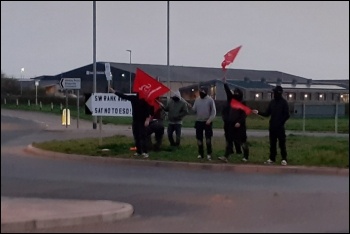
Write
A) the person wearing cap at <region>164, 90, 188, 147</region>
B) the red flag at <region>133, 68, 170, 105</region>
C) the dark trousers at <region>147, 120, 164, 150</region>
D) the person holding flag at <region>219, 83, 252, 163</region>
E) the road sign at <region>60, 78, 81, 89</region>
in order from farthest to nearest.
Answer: the road sign at <region>60, 78, 81, 89</region> → the person wearing cap at <region>164, 90, 188, 147</region> → the dark trousers at <region>147, 120, 164, 150</region> → the red flag at <region>133, 68, 170, 105</region> → the person holding flag at <region>219, 83, 252, 163</region>

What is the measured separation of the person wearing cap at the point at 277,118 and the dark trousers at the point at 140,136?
2.94 metres

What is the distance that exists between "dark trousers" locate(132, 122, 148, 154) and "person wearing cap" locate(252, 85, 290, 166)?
2.94 metres

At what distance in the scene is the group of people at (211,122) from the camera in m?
16.5

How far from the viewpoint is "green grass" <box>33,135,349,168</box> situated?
16.4 m

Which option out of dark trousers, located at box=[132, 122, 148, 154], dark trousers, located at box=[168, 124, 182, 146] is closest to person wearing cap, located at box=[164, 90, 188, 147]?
dark trousers, located at box=[168, 124, 182, 146]

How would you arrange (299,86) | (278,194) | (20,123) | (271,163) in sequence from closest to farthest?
(20,123)
(278,194)
(271,163)
(299,86)

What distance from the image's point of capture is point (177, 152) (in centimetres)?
1909

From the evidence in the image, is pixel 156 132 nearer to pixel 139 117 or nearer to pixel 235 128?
pixel 139 117

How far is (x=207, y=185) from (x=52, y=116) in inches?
1344

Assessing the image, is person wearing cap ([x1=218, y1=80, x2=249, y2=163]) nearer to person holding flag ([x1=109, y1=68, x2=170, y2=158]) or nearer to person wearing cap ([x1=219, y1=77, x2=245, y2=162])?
person wearing cap ([x1=219, y1=77, x2=245, y2=162])

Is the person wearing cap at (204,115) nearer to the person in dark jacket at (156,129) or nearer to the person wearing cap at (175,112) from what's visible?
the person in dark jacket at (156,129)

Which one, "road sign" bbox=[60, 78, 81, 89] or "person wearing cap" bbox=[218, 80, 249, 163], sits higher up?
"road sign" bbox=[60, 78, 81, 89]

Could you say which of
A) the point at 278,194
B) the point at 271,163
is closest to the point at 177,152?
the point at 271,163

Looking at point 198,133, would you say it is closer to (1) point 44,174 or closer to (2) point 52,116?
(1) point 44,174
